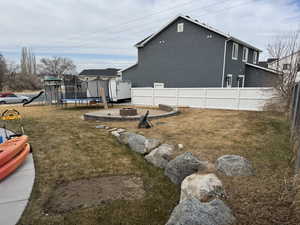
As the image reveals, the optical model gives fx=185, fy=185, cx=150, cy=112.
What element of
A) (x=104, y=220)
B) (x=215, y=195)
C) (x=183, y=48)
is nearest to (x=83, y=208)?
(x=104, y=220)

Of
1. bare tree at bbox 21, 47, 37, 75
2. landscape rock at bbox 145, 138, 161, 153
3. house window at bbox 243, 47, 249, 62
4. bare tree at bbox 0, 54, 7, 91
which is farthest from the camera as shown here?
bare tree at bbox 21, 47, 37, 75

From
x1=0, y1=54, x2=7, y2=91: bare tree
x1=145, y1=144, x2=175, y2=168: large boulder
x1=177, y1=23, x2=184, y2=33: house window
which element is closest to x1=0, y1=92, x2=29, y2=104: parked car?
x1=177, y1=23, x2=184, y2=33: house window

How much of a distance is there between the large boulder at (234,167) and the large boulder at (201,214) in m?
1.20

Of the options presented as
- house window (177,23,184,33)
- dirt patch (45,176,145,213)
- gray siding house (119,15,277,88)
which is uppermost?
house window (177,23,184,33)

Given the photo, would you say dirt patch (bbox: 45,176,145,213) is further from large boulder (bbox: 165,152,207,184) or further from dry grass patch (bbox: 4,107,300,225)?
large boulder (bbox: 165,152,207,184)

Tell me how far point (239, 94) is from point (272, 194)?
9787mm

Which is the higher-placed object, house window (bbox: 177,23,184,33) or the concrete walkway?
house window (bbox: 177,23,184,33)

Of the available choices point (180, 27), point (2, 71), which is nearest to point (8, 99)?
point (180, 27)

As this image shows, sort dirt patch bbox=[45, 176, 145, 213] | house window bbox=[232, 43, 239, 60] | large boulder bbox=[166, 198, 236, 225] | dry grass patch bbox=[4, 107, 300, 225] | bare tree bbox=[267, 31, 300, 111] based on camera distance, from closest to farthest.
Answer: large boulder bbox=[166, 198, 236, 225]
dry grass patch bbox=[4, 107, 300, 225]
dirt patch bbox=[45, 176, 145, 213]
bare tree bbox=[267, 31, 300, 111]
house window bbox=[232, 43, 239, 60]

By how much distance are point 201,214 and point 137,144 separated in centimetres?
335

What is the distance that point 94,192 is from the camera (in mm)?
3277

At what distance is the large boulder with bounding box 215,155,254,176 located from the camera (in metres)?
3.33

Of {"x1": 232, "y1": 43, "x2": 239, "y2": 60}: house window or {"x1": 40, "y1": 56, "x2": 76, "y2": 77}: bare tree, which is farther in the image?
{"x1": 40, "y1": 56, "x2": 76, "y2": 77}: bare tree

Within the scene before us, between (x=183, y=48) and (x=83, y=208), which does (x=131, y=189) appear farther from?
(x=183, y=48)
